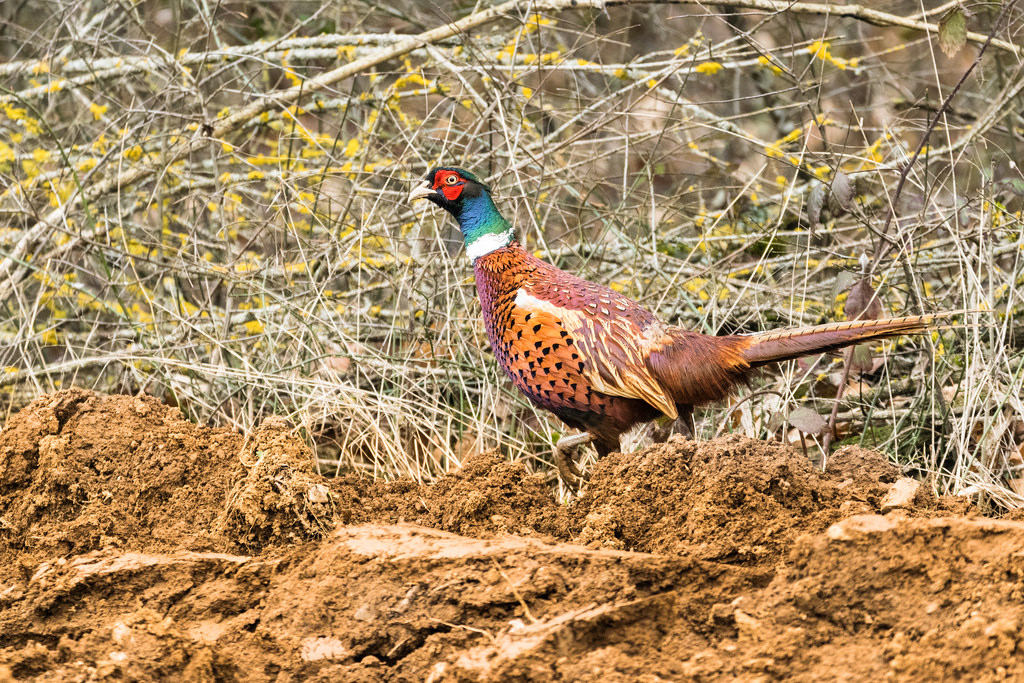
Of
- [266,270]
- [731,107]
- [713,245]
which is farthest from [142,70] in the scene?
[731,107]

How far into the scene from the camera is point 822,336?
2.91 metres

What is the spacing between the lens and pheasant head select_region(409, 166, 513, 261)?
359 cm

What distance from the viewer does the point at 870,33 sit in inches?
344

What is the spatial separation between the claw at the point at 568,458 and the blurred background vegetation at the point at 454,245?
0.43 metres

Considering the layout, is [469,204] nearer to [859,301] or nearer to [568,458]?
[568,458]

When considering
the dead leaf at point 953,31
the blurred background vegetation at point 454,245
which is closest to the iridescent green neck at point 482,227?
the blurred background vegetation at point 454,245

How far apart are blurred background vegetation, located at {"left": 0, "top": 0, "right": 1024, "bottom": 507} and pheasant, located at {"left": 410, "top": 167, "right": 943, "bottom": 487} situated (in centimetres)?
37

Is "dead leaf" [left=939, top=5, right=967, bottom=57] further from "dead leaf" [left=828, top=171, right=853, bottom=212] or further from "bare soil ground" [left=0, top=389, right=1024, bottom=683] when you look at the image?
"bare soil ground" [left=0, top=389, right=1024, bottom=683]

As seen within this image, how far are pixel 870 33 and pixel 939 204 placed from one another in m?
5.25

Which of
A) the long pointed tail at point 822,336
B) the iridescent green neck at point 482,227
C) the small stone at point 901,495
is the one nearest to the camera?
the small stone at point 901,495

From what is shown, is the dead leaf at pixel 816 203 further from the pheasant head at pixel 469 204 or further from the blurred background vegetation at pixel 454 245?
the pheasant head at pixel 469 204

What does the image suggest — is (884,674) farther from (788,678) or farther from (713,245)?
(713,245)

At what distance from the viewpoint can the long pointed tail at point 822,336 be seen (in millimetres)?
2793

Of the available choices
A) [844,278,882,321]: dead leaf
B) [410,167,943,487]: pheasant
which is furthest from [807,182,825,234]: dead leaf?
[410,167,943,487]: pheasant
